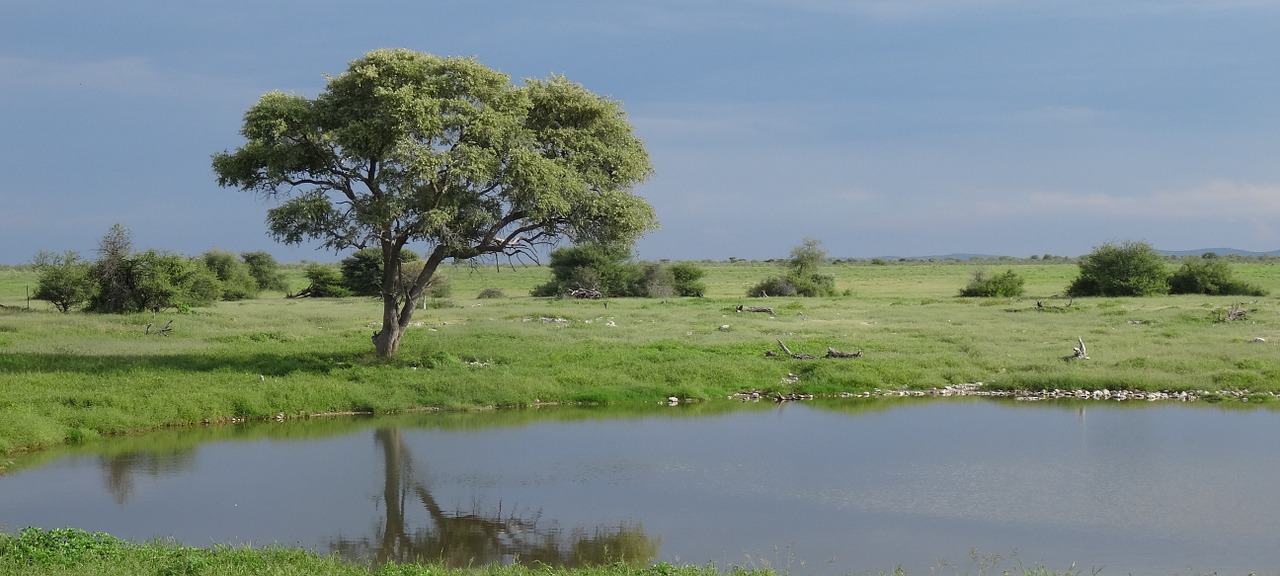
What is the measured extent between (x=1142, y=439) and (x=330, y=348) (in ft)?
71.6

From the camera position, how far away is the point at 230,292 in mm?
64875

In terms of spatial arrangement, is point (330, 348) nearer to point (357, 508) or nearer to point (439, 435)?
point (439, 435)

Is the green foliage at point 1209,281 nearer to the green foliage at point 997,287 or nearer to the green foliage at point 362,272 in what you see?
the green foliage at point 997,287

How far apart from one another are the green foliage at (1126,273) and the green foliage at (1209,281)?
46.2 inches

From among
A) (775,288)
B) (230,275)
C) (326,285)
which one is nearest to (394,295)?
(230,275)

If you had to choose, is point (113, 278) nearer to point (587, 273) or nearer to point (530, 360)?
point (530, 360)

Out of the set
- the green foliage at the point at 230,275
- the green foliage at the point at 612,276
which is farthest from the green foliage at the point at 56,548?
the green foliage at the point at 612,276

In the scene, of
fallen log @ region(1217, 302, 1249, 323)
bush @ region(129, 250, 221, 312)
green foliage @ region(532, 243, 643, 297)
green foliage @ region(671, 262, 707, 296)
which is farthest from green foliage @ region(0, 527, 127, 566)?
green foliage @ region(671, 262, 707, 296)

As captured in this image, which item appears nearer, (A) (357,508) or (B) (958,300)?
(A) (357,508)

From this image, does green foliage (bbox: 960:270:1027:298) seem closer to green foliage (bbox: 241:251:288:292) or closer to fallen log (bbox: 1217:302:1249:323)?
fallen log (bbox: 1217:302:1249:323)

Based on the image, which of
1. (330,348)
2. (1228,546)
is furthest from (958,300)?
(1228,546)

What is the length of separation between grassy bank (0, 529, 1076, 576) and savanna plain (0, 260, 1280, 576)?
0.04 meters

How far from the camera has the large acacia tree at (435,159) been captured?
25.8 m

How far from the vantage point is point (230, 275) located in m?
68.4
